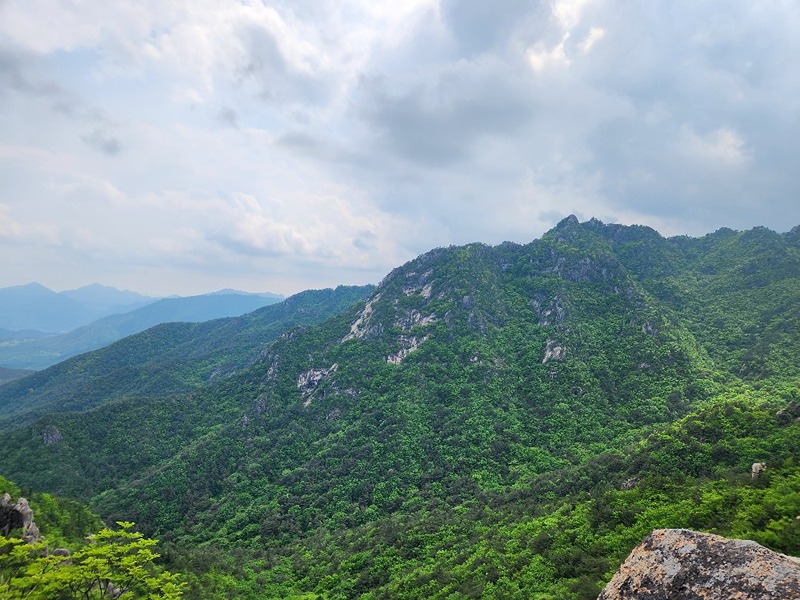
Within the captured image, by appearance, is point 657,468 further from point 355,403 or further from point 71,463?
point 71,463

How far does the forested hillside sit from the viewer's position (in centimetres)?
4925

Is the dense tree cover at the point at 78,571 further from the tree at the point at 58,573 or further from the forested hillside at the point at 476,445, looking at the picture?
the forested hillside at the point at 476,445

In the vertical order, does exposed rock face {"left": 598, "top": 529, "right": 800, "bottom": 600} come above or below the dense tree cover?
above

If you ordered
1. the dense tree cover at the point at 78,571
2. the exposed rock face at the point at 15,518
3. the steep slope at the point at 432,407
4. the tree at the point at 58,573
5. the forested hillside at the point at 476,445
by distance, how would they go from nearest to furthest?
the tree at the point at 58,573 → the dense tree cover at the point at 78,571 → the exposed rock face at the point at 15,518 → the forested hillside at the point at 476,445 → the steep slope at the point at 432,407

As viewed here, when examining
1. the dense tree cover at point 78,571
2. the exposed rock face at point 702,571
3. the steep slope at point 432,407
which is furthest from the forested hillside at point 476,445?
the dense tree cover at point 78,571

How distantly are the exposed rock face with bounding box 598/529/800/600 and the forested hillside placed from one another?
14716 millimetres

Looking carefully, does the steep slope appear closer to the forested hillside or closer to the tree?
the forested hillside

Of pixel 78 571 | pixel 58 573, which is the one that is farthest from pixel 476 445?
pixel 58 573

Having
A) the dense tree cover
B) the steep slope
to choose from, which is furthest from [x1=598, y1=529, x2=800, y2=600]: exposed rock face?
the steep slope

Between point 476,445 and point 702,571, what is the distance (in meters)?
113

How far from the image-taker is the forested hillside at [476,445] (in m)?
49.2

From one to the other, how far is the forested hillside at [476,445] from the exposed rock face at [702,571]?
1472cm

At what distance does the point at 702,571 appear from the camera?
52.9ft

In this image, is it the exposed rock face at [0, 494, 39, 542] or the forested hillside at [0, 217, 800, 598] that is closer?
the exposed rock face at [0, 494, 39, 542]
